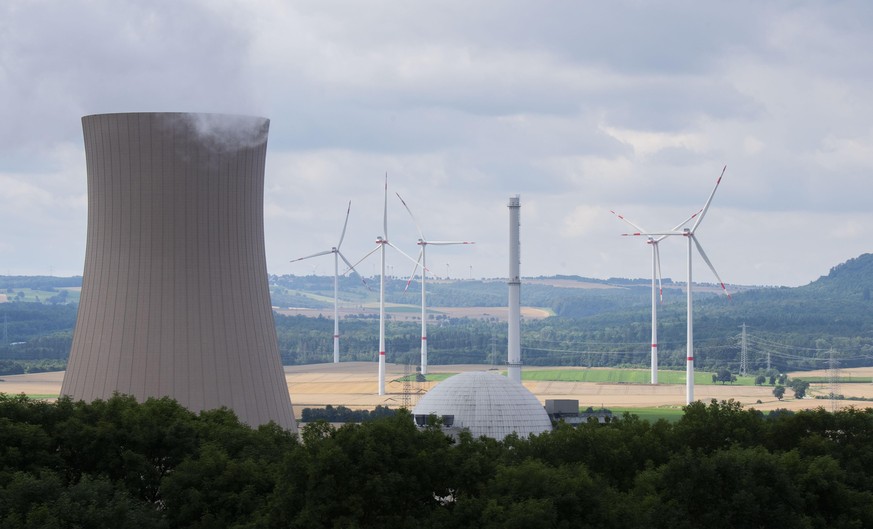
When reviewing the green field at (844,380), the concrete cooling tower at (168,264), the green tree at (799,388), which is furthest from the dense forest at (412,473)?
the green field at (844,380)

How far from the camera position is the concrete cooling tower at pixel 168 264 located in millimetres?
46406

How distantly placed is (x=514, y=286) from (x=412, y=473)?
6382 centimetres

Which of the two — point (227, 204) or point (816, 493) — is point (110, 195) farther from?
point (816, 493)

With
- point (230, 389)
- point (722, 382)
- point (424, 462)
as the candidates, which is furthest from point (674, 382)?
point (424, 462)

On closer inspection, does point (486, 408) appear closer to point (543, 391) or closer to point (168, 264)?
point (168, 264)

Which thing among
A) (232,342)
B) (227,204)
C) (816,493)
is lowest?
(816,493)

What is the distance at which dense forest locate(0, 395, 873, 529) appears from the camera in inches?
1340

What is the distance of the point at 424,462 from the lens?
3497 cm

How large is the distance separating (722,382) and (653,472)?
12724cm

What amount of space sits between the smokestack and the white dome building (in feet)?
91.9

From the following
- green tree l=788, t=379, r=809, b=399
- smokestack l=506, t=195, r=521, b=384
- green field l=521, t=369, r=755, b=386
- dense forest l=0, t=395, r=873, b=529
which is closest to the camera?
dense forest l=0, t=395, r=873, b=529

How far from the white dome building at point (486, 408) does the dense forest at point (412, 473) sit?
21.6m

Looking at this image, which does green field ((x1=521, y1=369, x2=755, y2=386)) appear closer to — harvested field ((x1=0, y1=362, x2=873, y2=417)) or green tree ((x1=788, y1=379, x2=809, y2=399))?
harvested field ((x1=0, y1=362, x2=873, y2=417))

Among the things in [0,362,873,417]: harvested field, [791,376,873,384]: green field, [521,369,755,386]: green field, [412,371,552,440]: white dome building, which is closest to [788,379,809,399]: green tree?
[0,362,873,417]: harvested field
